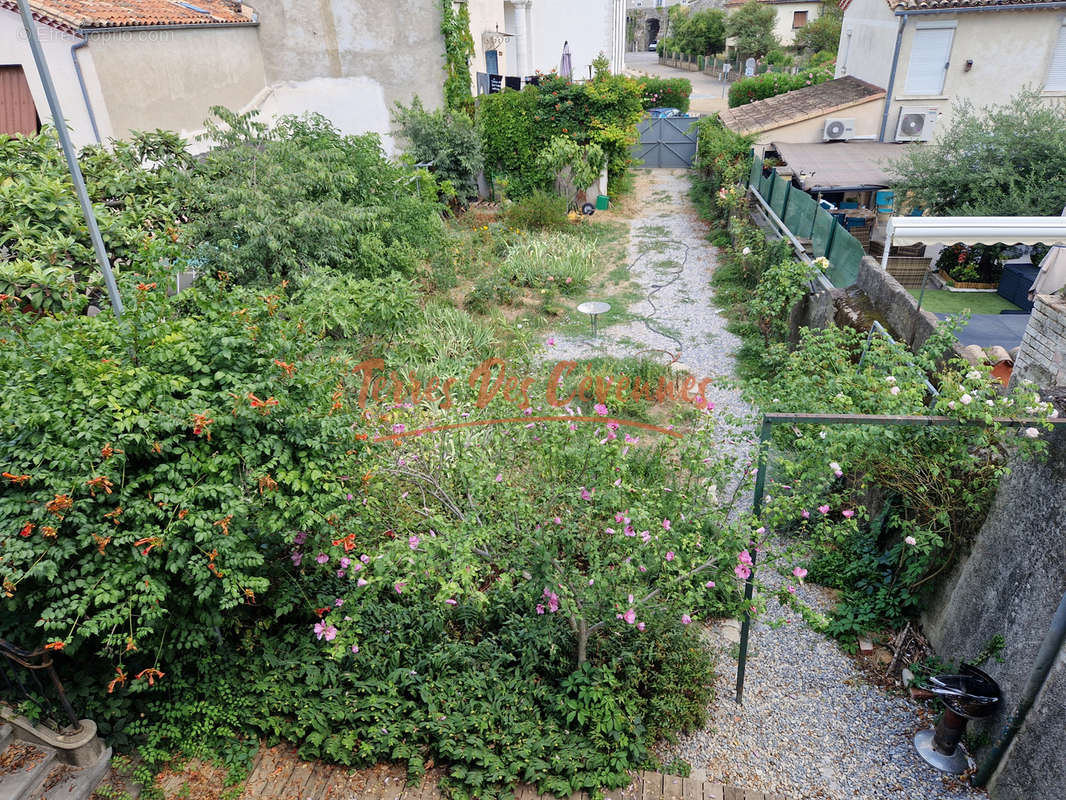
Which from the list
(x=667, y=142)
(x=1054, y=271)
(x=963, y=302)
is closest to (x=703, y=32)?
(x=667, y=142)

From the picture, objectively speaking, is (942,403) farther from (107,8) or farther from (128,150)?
(107,8)

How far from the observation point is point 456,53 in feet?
49.8

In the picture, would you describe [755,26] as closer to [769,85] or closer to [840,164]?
[769,85]

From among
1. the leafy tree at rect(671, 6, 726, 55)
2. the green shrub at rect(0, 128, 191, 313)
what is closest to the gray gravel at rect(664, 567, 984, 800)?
the green shrub at rect(0, 128, 191, 313)

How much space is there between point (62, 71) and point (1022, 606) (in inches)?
558

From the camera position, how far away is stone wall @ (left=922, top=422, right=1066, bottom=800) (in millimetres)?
3855

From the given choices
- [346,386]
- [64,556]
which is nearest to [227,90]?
[346,386]

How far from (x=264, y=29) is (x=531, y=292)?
30.7ft

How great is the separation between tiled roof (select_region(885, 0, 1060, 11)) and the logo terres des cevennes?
12.6 m

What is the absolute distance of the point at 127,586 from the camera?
138 inches

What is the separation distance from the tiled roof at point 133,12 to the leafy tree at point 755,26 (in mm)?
34514

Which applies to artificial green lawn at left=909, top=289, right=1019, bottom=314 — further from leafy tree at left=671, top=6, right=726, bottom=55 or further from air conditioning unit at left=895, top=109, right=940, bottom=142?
leafy tree at left=671, top=6, right=726, bottom=55

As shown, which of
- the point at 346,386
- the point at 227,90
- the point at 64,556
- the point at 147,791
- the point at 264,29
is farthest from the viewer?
the point at 264,29

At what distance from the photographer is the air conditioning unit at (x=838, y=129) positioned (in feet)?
54.0
